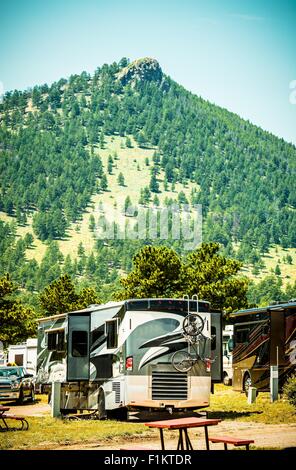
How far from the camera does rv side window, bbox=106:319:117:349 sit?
20016mm

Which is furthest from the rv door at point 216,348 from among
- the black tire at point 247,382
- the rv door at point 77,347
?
the black tire at point 247,382

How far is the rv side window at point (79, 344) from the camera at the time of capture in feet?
71.8

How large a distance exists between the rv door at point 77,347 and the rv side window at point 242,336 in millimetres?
9557

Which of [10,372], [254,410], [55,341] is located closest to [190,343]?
[254,410]

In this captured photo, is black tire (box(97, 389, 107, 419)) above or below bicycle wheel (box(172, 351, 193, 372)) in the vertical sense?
below

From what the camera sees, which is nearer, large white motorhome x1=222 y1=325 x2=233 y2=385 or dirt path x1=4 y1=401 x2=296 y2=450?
dirt path x1=4 y1=401 x2=296 y2=450

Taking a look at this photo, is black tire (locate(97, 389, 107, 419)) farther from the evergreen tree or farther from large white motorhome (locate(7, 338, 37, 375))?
the evergreen tree

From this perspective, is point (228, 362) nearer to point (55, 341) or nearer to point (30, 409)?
point (30, 409)

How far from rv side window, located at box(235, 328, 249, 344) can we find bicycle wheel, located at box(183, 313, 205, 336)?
431 inches

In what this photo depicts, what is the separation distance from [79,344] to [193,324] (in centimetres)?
393

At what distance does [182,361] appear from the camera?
1902cm

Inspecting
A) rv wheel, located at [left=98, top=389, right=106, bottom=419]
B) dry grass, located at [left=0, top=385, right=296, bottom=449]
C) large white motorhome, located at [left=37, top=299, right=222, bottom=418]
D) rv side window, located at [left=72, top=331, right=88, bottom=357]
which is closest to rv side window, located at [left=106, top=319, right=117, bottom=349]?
large white motorhome, located at [left=37, top=299, right=222, bottom=418]

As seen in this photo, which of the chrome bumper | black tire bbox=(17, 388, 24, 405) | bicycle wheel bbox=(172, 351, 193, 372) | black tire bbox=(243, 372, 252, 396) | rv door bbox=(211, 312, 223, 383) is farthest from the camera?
black tire bbox=(243, 372, 252, 396)
